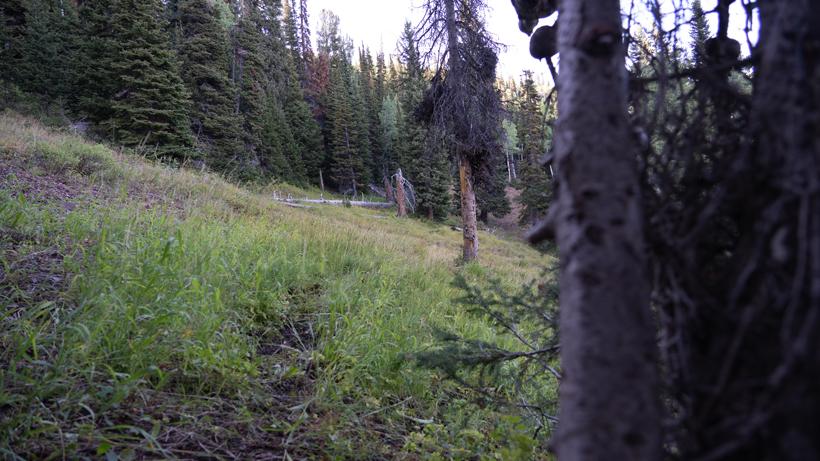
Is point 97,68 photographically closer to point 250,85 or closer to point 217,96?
point 217,96

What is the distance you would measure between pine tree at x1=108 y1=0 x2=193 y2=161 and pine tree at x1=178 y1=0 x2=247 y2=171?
5141 mm

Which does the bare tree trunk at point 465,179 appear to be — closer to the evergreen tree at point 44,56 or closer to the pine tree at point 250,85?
the evergreen tree at point 44,56

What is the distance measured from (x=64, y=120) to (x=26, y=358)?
26.8 m

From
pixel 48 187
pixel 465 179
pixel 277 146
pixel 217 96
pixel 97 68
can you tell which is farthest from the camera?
pixel 277 146

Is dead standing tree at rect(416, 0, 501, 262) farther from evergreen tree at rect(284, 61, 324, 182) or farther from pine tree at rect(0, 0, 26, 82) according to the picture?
evergreen tree at rect(284, 61, 324, 182)

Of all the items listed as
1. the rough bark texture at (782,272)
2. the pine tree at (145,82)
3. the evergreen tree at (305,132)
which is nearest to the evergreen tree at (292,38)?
the evergreen tree at (305,132)

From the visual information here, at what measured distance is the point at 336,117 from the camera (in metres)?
46.0

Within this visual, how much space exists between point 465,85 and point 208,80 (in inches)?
984

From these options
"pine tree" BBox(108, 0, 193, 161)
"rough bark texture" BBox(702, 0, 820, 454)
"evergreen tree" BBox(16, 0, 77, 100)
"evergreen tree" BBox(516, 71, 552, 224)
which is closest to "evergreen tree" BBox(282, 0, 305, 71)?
"evergreen tree" BBox(16, 0, 77, 100)

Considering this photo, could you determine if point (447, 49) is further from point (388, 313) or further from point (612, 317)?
point (612, 317)

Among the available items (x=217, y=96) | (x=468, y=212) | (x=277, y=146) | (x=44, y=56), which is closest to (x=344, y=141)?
(x=277, y=146)

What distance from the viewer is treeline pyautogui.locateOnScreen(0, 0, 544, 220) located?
22.1 m

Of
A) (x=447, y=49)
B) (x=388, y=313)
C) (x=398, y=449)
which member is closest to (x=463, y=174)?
(x=447, y=49)

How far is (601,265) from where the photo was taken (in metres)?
0.65
